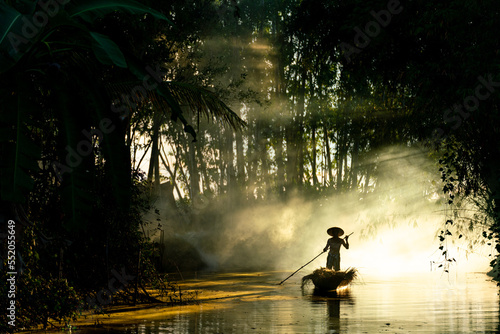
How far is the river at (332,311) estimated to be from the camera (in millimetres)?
12359

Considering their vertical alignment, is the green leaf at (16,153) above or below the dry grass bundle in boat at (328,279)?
above

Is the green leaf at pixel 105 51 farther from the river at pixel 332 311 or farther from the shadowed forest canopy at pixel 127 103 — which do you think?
the river at pixel 332 311

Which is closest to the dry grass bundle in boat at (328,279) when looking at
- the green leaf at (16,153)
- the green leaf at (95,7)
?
the green leaf at (95,7)

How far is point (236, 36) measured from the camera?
1671 inches

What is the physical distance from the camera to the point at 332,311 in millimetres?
15188

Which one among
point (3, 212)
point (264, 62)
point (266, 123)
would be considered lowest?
point (3, 212)

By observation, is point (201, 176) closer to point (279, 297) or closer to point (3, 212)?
point (279, 297)

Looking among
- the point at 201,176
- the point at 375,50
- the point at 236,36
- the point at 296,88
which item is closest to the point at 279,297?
the point at 375,50

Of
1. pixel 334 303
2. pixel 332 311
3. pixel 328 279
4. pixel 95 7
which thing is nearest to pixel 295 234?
pixel 328 279

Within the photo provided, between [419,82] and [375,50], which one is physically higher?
[375,50]

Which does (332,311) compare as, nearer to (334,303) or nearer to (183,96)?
(334,303)

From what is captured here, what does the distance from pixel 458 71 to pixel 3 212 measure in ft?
29.0

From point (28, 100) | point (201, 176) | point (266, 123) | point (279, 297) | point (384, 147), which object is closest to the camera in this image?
point (28, 100)

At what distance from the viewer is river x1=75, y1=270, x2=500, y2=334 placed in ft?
40.5
